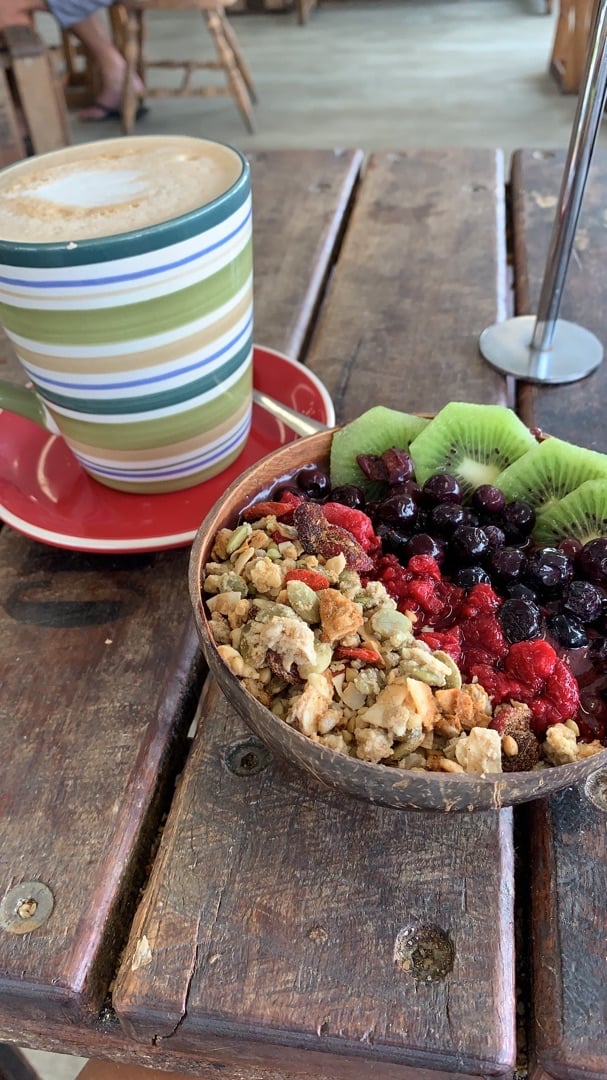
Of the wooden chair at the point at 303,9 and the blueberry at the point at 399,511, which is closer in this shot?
the blueberry at the point at 399,511

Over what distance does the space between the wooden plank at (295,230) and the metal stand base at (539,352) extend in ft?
0.70

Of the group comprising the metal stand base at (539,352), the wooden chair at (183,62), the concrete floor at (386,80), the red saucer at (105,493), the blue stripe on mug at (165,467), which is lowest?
the concrete floor at (386,80)

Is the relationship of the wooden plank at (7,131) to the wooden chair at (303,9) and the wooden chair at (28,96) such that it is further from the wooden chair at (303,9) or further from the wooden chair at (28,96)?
the wooden chair at (303,9)

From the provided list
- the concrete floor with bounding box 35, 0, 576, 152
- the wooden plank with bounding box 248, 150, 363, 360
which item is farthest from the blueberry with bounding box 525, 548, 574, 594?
the concrete floor with bounding box 35, 0, 576, 152

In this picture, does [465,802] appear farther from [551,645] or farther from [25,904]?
[25,904]

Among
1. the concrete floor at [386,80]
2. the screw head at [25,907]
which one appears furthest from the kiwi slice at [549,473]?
the concrete floor at [386,80]

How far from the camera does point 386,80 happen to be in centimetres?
376

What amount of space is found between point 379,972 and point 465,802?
0.10 metres

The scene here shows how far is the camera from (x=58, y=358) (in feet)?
1.97

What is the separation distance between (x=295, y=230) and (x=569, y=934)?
0.91m

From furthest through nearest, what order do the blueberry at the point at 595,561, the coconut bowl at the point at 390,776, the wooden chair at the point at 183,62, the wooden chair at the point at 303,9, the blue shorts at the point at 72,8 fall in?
the wooden chair at the point at 303,9, the wooden chair at the point at 183,62, the blue shorts at the point at 72,8, the blueberry at the point at 595,561, the coconut bowl at the point at 390,776

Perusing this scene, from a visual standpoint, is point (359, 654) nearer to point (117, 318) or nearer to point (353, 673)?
point (353, 673)

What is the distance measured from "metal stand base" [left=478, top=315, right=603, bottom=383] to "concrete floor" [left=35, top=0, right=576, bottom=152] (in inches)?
92.4

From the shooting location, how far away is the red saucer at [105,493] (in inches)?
25.6
